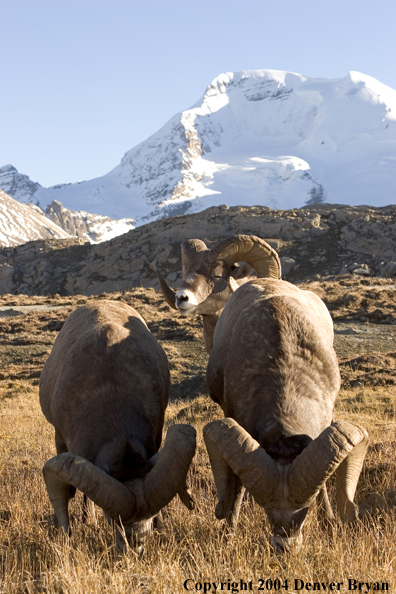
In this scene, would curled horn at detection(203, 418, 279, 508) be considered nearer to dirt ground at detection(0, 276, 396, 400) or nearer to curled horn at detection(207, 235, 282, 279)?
curled horn at detection(207, 235, 282, 279)

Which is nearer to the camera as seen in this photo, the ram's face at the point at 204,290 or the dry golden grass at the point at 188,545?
the dry golden grass at the point at 188,545

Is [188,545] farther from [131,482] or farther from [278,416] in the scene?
[278,416]

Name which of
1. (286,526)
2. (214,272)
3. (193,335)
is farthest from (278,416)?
(193,335)

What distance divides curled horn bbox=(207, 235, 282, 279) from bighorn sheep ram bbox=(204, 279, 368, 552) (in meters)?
2.01

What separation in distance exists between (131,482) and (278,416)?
4.56 ft

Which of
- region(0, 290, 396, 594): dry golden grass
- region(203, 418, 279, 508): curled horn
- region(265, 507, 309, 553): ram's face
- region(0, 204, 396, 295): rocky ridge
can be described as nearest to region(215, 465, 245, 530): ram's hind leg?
region(0, 290, 396, 594): dry golden grass

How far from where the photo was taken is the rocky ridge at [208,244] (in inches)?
1778

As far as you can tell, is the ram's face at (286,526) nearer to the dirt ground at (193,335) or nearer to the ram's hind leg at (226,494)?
the ram's hind leg at (226,494)

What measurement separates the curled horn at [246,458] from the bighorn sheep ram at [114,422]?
372 mm

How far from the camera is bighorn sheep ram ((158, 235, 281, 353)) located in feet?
28.7

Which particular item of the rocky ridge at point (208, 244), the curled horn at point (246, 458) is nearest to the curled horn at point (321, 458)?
the curled horn at point (246, 458)

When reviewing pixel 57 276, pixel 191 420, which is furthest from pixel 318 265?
pixel 191 420

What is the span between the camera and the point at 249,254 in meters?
9.51

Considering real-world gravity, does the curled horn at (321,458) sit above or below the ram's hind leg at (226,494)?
above
